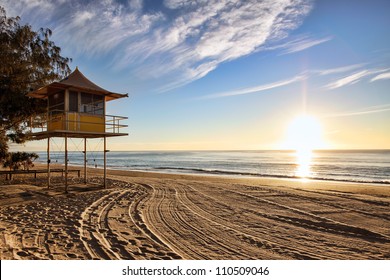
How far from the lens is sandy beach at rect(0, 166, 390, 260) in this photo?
5430 millimetres

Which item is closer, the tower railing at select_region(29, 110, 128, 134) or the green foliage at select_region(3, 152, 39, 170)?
the tower railing at select_region(29, 110, 128, 134)

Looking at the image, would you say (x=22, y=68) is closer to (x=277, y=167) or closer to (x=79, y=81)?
(x=79, y=81)

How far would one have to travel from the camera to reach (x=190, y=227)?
7.18m

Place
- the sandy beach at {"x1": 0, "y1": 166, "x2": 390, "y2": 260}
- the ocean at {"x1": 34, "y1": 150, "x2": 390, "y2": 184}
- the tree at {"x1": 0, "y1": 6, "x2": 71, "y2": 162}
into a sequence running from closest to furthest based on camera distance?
1. the sandy beach at {"x1": 0, "y1": 166, "x2": 390, "y2": 260}
2. the tree at {"x1": 0, "y1": 6, "x2": 71, "y2": 162}
3. the ocean at {"x1": 34, "y1": 150, "x2": 390, "y2": 184}

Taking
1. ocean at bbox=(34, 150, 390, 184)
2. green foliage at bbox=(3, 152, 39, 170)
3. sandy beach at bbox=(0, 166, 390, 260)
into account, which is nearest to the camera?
sandy beach at bbox=(0, 166, 390, 260)

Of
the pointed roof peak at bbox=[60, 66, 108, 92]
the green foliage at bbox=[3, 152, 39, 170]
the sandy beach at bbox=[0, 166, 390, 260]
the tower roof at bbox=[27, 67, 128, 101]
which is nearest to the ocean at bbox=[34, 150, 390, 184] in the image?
the green foliage at bbox=[3, 152, 39, 170]

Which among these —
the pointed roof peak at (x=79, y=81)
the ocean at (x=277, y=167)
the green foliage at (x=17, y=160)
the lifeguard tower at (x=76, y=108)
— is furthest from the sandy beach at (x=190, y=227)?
the ocean at (x=277, y=167)

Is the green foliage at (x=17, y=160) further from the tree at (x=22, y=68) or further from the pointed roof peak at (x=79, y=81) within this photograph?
the pointed roof peak at (x=79, y=81)

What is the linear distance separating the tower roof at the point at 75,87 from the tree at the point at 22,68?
0.55 meters

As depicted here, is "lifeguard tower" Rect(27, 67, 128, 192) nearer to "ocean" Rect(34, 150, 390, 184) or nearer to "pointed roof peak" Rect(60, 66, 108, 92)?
"pointed roof peak" Rect(60, 66, 108, 92)

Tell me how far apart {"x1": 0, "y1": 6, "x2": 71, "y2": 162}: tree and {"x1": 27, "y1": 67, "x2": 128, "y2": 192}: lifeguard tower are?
618mm

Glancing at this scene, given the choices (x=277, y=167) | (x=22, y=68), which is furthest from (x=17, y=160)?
(x=277, y=167)

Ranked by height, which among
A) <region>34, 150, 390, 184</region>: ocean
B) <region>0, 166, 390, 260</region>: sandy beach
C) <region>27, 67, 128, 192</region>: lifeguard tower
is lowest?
<region>34, 150, 390, 184</region>: ocean

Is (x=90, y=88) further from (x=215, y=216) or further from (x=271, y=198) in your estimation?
(x=271, y=198)
